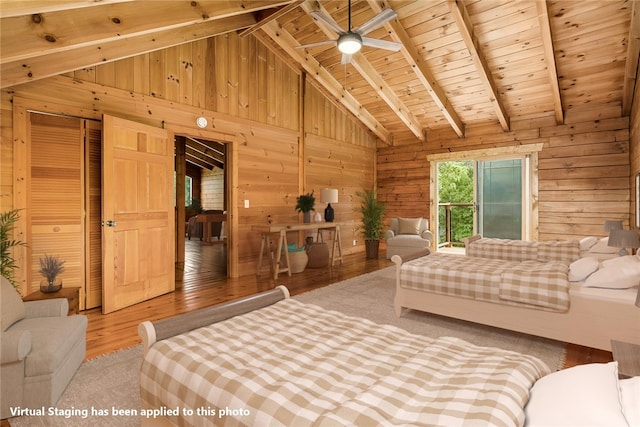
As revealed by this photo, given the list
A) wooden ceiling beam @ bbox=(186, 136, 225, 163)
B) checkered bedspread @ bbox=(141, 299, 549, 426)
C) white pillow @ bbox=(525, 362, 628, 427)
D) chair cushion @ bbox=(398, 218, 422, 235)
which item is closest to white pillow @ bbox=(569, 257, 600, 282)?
checkered bedspread @ bbox=(141, 299, 549, 426)

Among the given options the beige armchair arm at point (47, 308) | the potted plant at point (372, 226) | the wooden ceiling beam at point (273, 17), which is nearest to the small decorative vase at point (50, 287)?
the beige armchair arm at point (47, 308)

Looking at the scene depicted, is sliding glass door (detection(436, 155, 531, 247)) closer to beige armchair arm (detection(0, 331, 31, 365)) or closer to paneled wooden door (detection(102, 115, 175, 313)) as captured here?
paneled wooden door (detection(102, 115, 175, 313))

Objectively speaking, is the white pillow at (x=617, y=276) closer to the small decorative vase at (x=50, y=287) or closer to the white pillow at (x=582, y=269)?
the white pillow at (x=582, y=269)

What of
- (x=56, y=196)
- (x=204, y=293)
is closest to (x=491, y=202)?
(x=204, y=293)

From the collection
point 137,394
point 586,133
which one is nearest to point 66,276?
point 137,394

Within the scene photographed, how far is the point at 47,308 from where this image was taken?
2.22 meters

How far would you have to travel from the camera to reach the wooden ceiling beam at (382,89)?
5287 millimetres

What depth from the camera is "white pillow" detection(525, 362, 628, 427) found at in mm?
830

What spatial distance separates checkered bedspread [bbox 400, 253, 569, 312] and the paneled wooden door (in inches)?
111

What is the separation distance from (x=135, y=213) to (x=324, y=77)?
409cm

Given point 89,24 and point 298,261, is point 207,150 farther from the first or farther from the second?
point 89,24

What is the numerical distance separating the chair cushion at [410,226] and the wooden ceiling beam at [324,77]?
6.87 ft

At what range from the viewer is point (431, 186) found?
24.0 ft

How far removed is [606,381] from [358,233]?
258 inches
